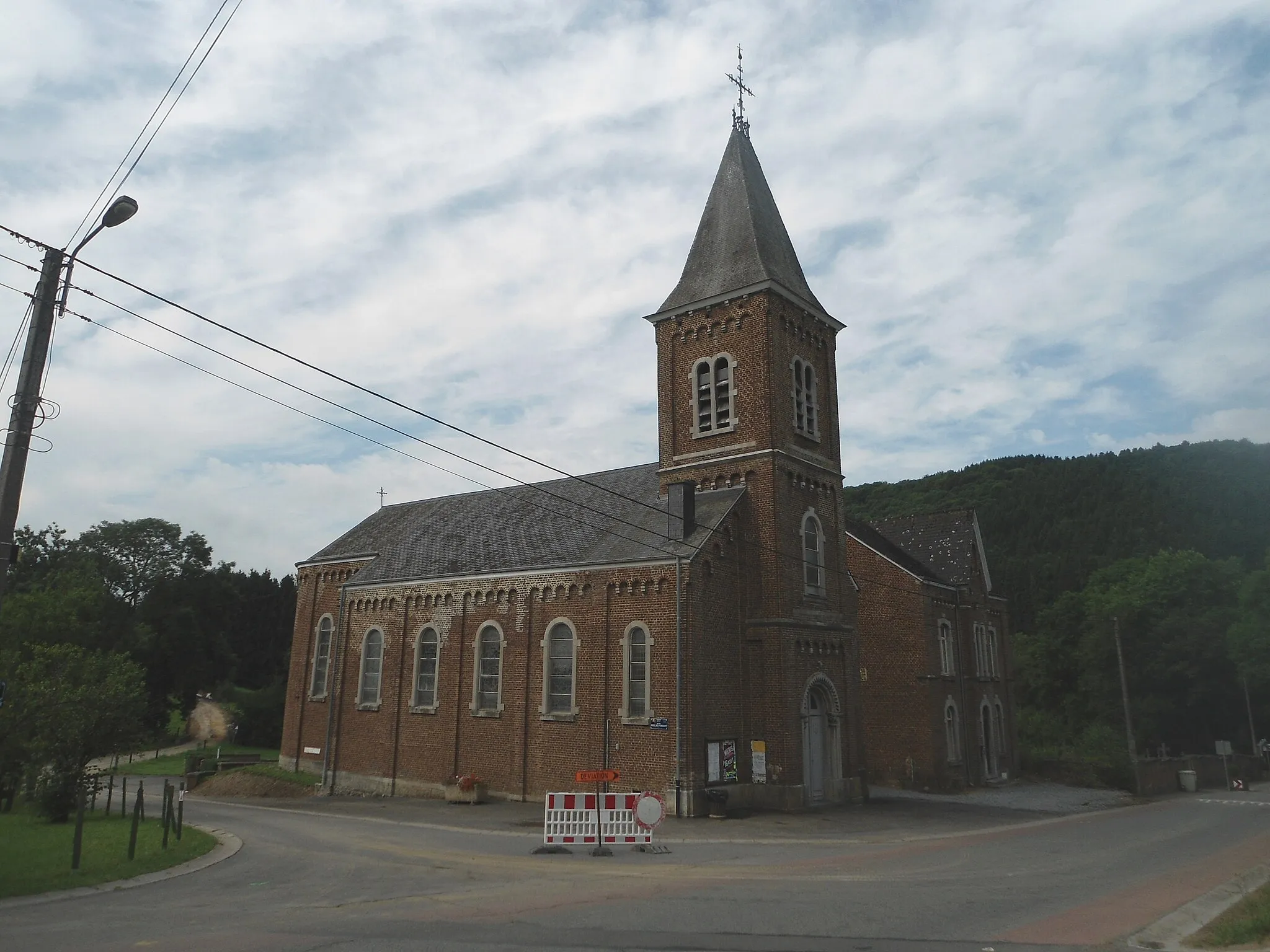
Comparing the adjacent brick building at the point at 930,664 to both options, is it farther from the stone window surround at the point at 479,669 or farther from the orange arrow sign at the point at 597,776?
the orange arrow sign at the point at 597,776

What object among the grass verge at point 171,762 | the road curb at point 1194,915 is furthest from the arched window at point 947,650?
the grass verge at point 171,762

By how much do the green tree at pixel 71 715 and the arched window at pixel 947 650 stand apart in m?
27.5

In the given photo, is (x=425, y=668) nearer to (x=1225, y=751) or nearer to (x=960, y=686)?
(x=960, y=686)

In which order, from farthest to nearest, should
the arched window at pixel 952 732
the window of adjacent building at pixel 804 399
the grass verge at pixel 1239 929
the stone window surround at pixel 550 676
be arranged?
the arched window at pixel 952 732 < the window of adjacent building at pixel 804 399 < the stone window surround at pixel 550 676 < the grass verge at pixel 1239 929

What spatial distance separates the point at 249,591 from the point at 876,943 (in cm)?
7404

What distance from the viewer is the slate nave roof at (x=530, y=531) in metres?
26.4

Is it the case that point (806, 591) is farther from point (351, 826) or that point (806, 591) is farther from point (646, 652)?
point (351, 826)

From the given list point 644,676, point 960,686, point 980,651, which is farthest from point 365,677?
point 980,651

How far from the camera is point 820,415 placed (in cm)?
2939

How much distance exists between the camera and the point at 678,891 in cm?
1214

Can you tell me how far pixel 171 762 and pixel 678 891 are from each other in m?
42.7

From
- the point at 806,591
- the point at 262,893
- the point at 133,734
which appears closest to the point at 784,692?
the point at 806,591

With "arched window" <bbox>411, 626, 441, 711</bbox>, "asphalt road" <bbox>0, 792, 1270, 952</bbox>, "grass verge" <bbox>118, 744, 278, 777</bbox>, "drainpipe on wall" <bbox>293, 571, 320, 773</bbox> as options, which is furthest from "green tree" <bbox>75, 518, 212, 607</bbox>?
"asphalt road" <bbox>0, 792, 1270, 952</bbox>

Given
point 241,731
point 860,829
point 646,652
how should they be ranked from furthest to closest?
point 241,731
point 646,652
point 860,829
